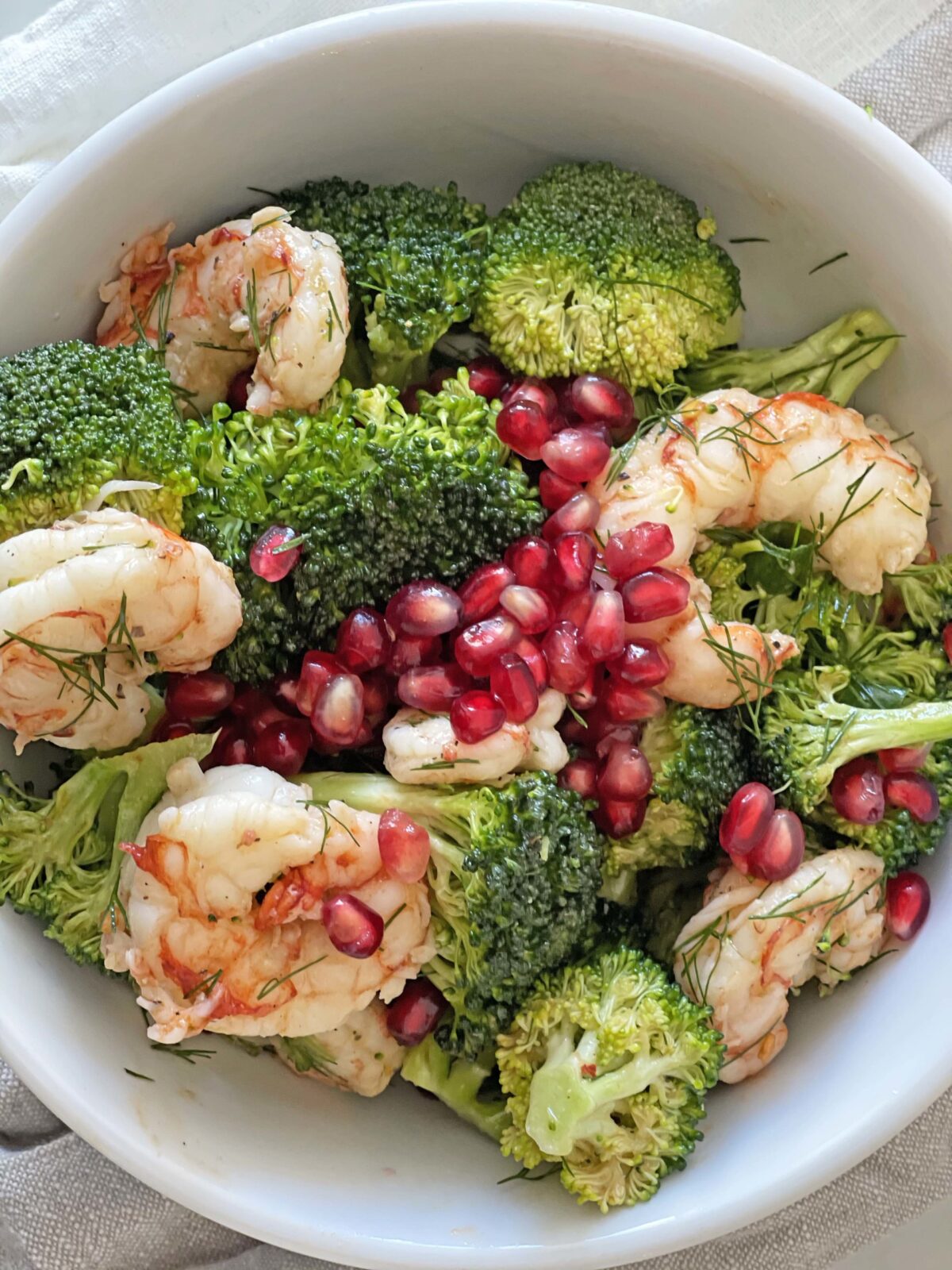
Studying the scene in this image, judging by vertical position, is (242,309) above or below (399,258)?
below

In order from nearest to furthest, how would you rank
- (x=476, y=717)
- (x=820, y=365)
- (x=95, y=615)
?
(x=95, y=615), (x=476, y=717), (x=820, y=365)

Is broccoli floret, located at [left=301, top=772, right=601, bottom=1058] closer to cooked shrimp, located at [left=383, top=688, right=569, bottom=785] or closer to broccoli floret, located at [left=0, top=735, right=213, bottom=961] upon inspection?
cooked shrimp, located at [left=383, top=688, right=569, bottom=785]

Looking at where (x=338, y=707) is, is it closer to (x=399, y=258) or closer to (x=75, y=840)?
(x=75, y=840)

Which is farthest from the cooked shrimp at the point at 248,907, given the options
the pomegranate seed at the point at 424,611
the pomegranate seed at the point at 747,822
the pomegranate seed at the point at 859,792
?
the pomegranate seed at the point at 859,792

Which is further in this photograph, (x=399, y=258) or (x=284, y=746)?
(x=399, y=258)

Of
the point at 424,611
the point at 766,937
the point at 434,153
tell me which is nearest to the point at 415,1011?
the point at 766,937

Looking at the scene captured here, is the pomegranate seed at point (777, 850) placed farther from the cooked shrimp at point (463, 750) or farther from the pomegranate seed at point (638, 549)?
the pomegranate seed at point (638, 549)

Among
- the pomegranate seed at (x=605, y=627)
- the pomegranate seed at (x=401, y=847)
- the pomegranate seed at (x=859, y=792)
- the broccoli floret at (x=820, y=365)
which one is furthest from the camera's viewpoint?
the broccoli floret at (x=820, y=365)

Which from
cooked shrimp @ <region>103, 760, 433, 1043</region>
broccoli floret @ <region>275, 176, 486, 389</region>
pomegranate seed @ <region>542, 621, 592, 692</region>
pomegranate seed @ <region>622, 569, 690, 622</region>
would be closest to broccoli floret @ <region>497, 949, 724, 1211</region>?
cooked shrimp @ <region>103, 760, 433, 1043</region>
